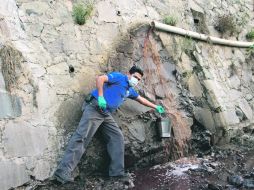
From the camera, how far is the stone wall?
531cm

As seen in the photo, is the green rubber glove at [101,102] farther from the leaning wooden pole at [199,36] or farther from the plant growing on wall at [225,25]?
the plant growing on wall at [225,25]

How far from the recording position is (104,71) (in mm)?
6340

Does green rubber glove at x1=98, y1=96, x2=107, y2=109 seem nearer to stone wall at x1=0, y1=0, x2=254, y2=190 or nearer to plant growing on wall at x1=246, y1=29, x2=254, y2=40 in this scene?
stone wall at x1=0, y1=0, x2=254, y2=190

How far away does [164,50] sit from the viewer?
7211 mm

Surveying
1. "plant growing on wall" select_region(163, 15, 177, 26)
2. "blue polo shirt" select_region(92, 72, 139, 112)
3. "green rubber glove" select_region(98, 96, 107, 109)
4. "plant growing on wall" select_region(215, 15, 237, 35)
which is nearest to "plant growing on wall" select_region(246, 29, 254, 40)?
"plant growing on wall" select_region(215, 15, 237, 35)

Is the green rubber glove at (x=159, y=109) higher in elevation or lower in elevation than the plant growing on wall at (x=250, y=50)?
lower

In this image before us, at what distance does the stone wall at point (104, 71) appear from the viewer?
531cm

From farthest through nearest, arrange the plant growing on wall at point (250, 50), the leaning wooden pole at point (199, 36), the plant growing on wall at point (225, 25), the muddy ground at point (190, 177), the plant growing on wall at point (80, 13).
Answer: the plant growing on wall at point (250, 50)
the plant growing on wall at point (225, 25)
the leaning wooden pole at point (199, 36)
the plant growing on wall at point (80, 13)
the muddy ground at point (190, 177)

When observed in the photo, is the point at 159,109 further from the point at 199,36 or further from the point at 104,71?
the point at 199,36

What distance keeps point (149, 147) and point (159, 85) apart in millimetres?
1099

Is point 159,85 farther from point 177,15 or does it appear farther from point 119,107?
point 177,15

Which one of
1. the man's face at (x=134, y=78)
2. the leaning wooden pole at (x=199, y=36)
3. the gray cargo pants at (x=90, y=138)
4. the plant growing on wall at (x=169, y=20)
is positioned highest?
the plant growing on wall at (x=169, y=20)

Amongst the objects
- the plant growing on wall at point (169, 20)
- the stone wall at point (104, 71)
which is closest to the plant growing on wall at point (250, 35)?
the stone wall at point (104, 71)

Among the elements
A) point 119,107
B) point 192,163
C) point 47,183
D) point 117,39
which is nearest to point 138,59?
point 117,39
